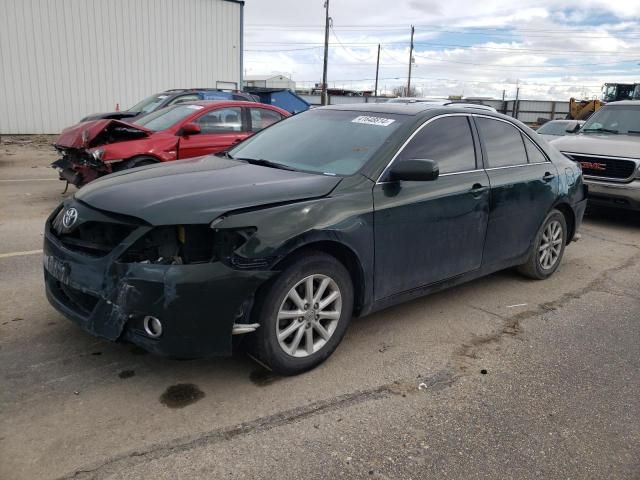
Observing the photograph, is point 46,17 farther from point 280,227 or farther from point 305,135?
point 280,227

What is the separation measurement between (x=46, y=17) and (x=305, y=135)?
1946 cm

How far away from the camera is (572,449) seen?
2.85 m

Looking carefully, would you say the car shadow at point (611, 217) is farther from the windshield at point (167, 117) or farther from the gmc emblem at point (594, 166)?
the windshield at point (167, 117)

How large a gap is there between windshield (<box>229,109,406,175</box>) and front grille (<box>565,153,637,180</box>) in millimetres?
5485

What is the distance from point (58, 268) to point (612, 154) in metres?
7.88

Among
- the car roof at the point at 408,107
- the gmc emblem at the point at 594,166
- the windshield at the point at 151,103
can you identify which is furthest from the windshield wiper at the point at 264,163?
the windshield at the point at 151,103

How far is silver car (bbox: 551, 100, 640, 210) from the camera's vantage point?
8102 millimetres

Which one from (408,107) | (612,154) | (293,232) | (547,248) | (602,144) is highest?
(408,107)

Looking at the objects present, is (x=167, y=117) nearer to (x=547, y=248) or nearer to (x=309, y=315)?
(x=547, y=248)

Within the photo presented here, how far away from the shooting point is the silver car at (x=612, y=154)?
810cm

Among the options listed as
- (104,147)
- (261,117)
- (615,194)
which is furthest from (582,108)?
(104,147)

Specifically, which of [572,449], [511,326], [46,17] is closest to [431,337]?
[511,326]

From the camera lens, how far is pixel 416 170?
367 centimetres

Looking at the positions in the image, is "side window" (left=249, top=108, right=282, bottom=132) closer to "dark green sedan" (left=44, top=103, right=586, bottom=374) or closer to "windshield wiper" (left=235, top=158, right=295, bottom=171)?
"dark green sedan" (left=44, top=103, right=586, bottom=374)
